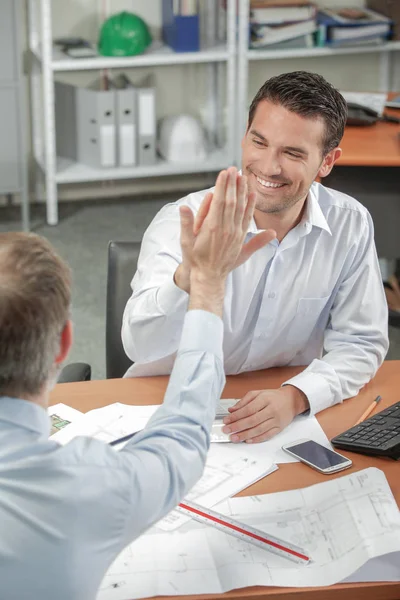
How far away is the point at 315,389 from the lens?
179 cm

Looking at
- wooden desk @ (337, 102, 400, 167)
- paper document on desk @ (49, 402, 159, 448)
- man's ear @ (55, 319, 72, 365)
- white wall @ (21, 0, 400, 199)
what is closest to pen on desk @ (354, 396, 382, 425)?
paper document on desk @ (49, 402, 159, 448)

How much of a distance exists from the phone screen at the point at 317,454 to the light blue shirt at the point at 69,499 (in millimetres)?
478

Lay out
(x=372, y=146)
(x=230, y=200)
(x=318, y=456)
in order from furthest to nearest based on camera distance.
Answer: (x=372, y=146)
(x=318, y=456)
(x=230, y=200)

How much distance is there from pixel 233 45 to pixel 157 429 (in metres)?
3.79

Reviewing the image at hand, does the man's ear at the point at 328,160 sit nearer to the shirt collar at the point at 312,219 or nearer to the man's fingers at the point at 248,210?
the shirt collar at the point at 312,219

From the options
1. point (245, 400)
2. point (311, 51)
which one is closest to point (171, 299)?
point (245, 400)

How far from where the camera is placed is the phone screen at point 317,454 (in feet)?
5.25

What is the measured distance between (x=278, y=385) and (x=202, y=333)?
2.14 feet

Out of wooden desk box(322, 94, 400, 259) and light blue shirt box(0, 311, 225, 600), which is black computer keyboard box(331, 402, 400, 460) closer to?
light blue shirt box(0, 311, 225, 600)

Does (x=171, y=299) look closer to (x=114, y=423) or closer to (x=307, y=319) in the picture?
(x=114, y=423)

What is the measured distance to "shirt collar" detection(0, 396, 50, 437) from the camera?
1048 mm

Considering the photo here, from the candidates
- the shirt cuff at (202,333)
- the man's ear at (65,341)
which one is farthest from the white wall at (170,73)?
the man's ear at (65,341)

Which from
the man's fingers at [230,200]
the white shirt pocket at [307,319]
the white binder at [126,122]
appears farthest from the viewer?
the white binder at [126,122]

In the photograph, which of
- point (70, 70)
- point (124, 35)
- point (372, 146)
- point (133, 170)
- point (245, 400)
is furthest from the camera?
point (70, 70)
